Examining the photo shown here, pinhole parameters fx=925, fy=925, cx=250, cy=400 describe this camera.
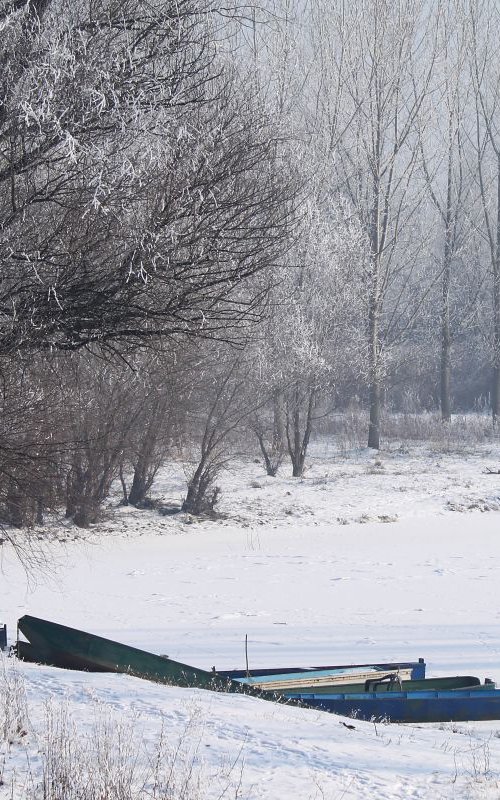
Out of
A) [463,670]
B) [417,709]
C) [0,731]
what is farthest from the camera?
[463,670]

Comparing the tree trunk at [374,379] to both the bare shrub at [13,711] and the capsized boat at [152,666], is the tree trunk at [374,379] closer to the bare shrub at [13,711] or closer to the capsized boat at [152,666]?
the capsized boat at [152,666]

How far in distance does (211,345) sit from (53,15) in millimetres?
11242

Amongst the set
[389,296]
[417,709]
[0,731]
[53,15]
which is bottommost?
[417,709]

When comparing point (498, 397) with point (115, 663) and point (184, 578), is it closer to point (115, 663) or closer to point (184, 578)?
point (184, 578)

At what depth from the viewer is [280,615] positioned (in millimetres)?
11398

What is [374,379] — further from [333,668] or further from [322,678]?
[322,678]

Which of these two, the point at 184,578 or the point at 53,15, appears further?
the point at 184,578

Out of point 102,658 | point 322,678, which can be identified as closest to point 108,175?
point 102,658

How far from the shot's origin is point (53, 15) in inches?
273

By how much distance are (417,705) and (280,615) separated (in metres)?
3.84

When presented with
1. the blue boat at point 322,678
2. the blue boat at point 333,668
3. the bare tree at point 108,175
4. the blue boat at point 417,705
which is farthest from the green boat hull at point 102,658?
the bare tree at point 108,175

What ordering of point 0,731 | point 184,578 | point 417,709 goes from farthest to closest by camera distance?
point 184,578
point 417,709
point 0,731

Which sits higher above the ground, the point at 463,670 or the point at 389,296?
the point at 389,296

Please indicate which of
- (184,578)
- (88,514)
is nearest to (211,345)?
(88,514)
